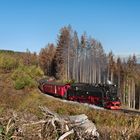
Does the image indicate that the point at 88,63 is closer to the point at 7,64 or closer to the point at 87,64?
the point at 87,64

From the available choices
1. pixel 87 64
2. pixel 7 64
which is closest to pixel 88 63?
pixel 87 64

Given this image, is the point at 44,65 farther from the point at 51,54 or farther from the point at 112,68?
the point at 112,68

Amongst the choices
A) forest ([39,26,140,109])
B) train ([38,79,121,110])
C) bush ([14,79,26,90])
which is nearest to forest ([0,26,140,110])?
forest ([39,26,140,109])

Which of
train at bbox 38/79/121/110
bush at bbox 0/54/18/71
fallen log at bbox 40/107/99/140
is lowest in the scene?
train at bbox 38/79/121/110

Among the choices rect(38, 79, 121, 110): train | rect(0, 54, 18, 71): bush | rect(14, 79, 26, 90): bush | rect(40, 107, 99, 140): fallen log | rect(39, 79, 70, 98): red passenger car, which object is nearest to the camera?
rect(40, 107, 99, 140): fallen log

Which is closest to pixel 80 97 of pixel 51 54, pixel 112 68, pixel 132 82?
pixel 132 82

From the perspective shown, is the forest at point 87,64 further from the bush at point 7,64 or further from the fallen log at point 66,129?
the fallen log at point 66,129

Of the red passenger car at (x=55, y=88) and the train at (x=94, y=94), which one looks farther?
Result: the red passenger car at (x=55, y=88)

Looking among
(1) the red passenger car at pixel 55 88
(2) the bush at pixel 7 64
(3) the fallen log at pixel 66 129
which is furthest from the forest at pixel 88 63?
(3) the fallen log at pixel 66 129

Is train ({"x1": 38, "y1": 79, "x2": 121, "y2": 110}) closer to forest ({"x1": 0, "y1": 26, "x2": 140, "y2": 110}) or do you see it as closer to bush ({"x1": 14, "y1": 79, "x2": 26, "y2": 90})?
bush ({"x1": 14, "y1": 79, "x2": 26, "y2": 90})

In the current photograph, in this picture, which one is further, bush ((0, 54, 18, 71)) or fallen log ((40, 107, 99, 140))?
bush ((0, 54, 18, 71))

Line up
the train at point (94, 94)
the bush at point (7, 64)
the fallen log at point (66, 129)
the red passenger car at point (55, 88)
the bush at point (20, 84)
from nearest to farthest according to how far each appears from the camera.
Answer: the fallen log at point (66, 129) → the train at point (94, 94) → the red passenger car at point (55, 88) → the bush at point (20, 84) → the bush at point (7, 64)

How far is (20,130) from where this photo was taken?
333 inches

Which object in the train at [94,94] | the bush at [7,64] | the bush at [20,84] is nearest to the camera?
the train at [94,94]
